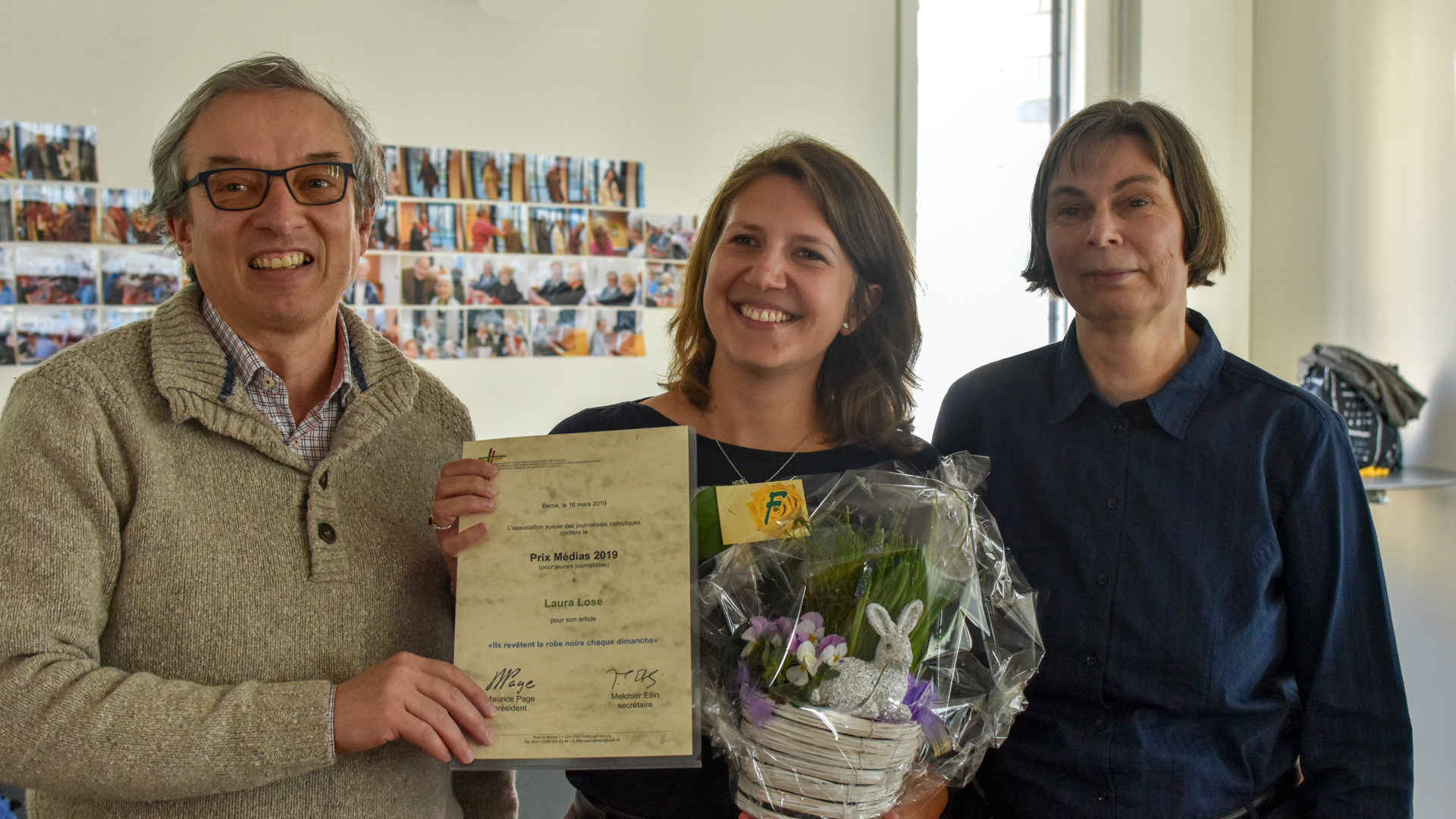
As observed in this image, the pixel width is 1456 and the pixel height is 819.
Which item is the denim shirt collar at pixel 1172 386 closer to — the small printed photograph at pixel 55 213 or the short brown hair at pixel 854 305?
the short brown hair at pixel 854 305

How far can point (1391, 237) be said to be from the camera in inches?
126

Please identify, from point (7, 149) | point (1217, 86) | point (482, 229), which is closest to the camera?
point (7, 149)

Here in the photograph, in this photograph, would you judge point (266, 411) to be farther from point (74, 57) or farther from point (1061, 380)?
point (74, 57)

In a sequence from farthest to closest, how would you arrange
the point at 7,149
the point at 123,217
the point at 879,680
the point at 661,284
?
the point at 661,284 → the point at 123,217 → the point at 7,149 → the point at 879,680

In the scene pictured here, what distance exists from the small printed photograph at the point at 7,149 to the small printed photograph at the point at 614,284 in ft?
4.82

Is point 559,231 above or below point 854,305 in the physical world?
above

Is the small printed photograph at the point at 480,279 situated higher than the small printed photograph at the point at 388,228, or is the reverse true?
the small printed photograph at the point at 388,228

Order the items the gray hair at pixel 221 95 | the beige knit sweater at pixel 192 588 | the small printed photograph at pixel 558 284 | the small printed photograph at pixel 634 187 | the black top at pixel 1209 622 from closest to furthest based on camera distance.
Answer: the beige knit sweater at pixel 192 588, the gray hair at pixel 221 95, the black top at pixel 1209 622, the small printed photograph at pixel 558 284, the small printed photograph at pixel 634 187

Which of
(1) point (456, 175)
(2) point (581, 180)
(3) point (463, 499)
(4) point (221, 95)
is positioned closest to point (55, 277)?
(1) point (456, 175)

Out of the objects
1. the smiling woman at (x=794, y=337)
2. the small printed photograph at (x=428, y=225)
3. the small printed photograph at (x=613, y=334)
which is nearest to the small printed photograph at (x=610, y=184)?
the small printed photograph at (x=613, y=334)

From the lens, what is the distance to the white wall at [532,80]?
2518mm

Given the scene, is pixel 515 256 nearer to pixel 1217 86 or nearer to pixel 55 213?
pixel 55 213

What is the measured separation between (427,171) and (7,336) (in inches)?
43.7
